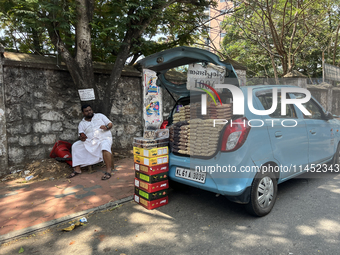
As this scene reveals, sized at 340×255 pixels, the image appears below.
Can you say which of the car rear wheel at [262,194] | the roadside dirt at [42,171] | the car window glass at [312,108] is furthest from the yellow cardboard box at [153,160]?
the car window glass at [312,108]

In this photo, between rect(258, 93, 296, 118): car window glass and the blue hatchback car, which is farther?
rect(258, 93, 296, 118): car window glass

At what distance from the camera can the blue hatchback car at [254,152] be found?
3010 mm

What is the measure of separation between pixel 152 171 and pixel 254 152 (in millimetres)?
1417

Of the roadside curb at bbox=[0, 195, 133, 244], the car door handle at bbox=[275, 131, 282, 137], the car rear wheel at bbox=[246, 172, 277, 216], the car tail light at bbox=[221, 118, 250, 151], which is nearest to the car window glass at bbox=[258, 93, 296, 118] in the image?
the car door handle at bbox=[275, 131, 282, 137]

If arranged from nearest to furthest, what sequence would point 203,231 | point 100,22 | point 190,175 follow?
point 203,231 < point 190,175 < point 100,22

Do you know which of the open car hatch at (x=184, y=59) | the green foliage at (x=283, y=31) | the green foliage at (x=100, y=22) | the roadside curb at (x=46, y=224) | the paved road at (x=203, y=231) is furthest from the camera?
the green foliage at (x=283, y=31)

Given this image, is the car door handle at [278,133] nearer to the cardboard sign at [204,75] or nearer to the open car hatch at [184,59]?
the open car hatch at [184,59]

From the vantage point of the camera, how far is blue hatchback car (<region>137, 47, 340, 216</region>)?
301 cm

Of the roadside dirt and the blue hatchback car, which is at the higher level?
the blue hatchback car

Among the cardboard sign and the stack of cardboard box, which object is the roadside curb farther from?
the cardboard sign

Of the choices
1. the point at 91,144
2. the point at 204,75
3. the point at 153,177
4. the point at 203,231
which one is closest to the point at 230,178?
the point at 203,231

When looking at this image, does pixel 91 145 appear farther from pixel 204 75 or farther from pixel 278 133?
pixel 278 133

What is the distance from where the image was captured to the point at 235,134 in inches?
118

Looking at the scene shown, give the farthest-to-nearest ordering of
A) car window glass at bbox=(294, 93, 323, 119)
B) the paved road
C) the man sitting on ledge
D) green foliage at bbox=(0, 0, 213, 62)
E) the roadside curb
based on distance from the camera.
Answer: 1. the man sitting on ledge
2. green foliage at bbox=(0, 0, 213, 62)
3. car window glass at bbox=(294, 93, 323, 119)
4. the roadside curb
5. the paved road
